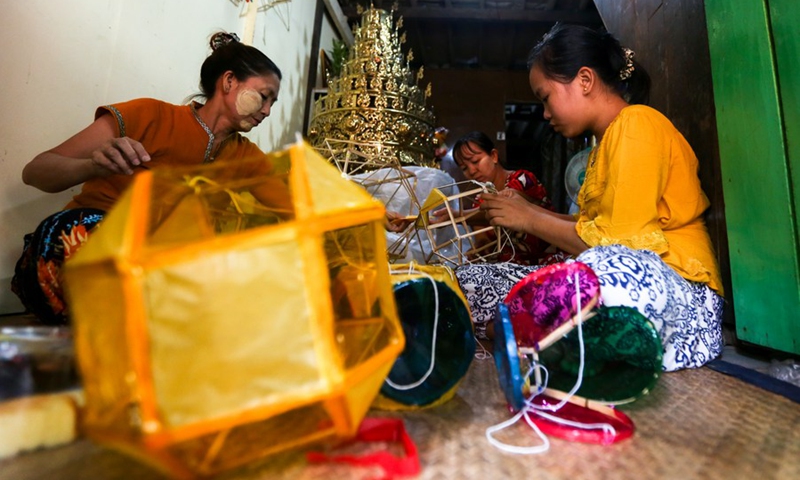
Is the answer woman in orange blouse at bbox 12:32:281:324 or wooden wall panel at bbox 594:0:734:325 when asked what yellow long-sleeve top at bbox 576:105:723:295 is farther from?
woman in orange blouse at bbox 12:32:281:324

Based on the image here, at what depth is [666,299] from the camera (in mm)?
797

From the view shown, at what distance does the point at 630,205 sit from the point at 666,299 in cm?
22

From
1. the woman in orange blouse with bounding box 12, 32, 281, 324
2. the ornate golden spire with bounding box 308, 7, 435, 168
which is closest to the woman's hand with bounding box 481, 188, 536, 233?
the woman in orange blouse with bounding box 12, 32, 281, 324

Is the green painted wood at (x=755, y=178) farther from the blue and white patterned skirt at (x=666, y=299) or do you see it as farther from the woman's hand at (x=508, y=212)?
the woman's hand at (x=508, y=212)

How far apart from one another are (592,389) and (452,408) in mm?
255

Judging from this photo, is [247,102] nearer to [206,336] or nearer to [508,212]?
[508,212]

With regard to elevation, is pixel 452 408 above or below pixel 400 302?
below

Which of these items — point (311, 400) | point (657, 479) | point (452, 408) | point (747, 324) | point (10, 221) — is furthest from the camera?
point (10, 221)

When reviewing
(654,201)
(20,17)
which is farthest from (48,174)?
(654,201)

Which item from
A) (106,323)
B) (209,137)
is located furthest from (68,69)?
(106,323)

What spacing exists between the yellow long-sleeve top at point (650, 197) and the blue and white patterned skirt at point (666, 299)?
2.2 inches

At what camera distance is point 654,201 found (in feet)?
2.94

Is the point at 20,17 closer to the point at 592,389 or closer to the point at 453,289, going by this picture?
the point at 453,289

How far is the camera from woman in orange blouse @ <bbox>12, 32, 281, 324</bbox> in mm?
968
